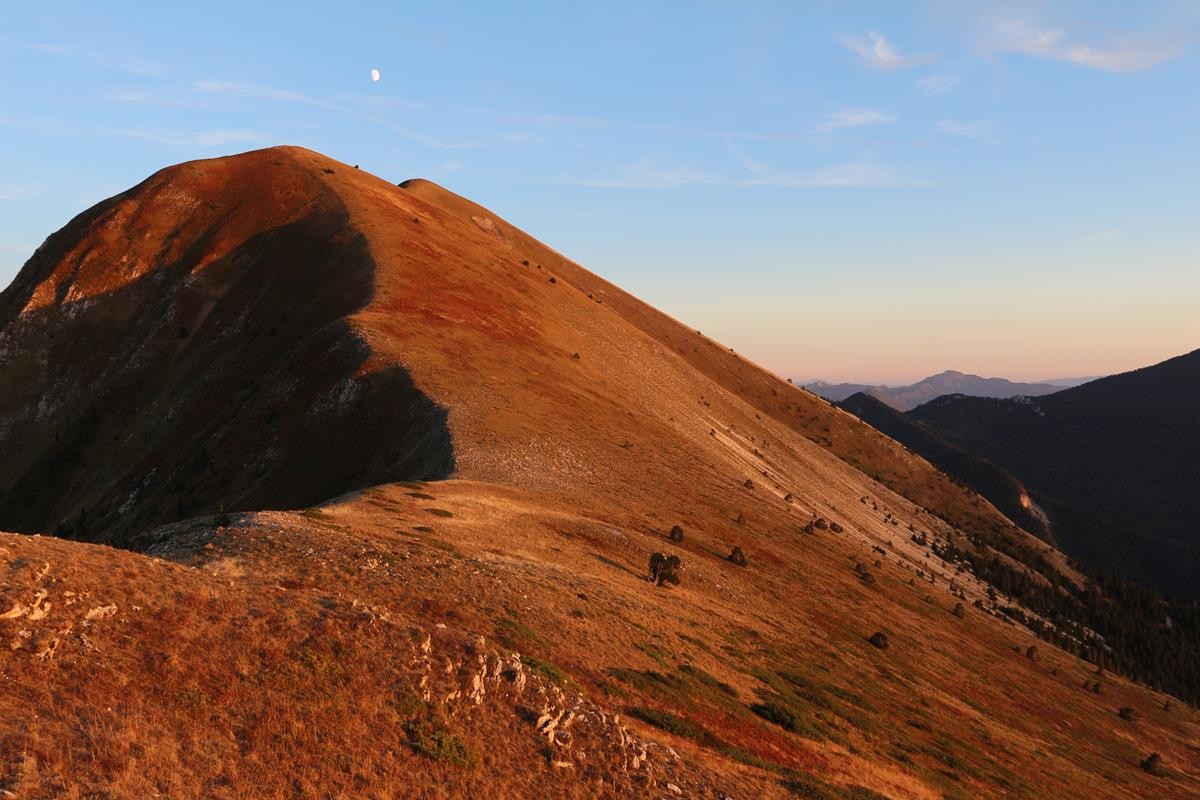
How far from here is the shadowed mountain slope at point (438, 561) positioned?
15.7 meters

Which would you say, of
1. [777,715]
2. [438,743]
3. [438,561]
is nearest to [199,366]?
[438,561]

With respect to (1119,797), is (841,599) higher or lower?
higher

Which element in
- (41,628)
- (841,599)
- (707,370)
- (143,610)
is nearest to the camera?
(41,628)

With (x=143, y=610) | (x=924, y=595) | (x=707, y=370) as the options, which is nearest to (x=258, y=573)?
(x=143, y=610)

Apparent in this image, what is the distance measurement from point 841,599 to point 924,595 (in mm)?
23101

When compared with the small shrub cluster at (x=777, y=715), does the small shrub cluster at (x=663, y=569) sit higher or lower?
higher

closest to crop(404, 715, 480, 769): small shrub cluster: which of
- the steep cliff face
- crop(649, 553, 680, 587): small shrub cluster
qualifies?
crop(649, 553, 680, 587): small shrub cluster

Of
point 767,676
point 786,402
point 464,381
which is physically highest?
point 786,402

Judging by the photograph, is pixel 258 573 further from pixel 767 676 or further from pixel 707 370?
pixel 707 370

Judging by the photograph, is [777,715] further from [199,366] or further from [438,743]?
[199,366]

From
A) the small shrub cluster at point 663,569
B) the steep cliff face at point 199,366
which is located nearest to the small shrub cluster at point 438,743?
the small shrub cluster at point 663,569

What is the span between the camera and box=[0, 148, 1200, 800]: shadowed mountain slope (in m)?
15.7

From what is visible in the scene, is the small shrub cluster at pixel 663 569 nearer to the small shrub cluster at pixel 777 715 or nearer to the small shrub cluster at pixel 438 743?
the small shrub cluster at pixel 777 715

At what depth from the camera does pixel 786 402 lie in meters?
151
